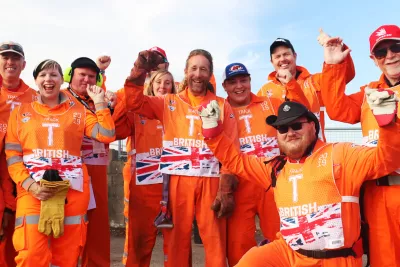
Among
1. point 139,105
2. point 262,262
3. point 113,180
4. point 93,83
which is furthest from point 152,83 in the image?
point 113,180

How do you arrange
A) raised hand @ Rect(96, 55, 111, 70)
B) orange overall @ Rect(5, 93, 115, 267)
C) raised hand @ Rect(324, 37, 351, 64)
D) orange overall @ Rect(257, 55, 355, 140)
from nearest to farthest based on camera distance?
raised hand @ Rect(324, 37, 351, 64) → orange overall @ Rect(5, 93, 115, 267) → orange overall @ Rect(257, 55, 355, 140) → raised hand @ Rect(96, 55, 111, 70)

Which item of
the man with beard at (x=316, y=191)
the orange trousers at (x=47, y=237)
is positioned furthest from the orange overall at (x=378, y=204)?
the orange trousers at (x=47, y=237)

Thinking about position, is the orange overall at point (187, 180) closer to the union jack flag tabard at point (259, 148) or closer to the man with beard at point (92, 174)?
the union jack flag tabard at point (259, 148)

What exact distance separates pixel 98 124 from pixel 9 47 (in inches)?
63.9

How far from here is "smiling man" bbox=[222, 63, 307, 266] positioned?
4.48m

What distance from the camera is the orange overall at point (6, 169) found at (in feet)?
14.9

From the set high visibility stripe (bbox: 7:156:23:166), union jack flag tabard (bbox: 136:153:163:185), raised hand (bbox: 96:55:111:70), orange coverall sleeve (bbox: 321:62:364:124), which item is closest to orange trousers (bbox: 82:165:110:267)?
union jack flag tabard (bbox: 136:153:163:185)

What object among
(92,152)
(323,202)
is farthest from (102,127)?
(323,202)

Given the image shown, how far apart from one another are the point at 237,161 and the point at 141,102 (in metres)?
1.21

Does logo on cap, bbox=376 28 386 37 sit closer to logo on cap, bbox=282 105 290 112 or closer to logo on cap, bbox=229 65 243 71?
logo on cap, bbox=282 105 290 112

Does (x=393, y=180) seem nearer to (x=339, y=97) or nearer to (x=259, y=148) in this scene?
(x=339, y=97)

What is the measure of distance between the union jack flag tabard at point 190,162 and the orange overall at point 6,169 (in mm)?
1761

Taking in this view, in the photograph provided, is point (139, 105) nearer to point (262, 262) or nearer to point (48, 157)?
point (48, 157)

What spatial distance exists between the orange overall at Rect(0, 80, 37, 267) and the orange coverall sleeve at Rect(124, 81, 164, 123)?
151 cm
